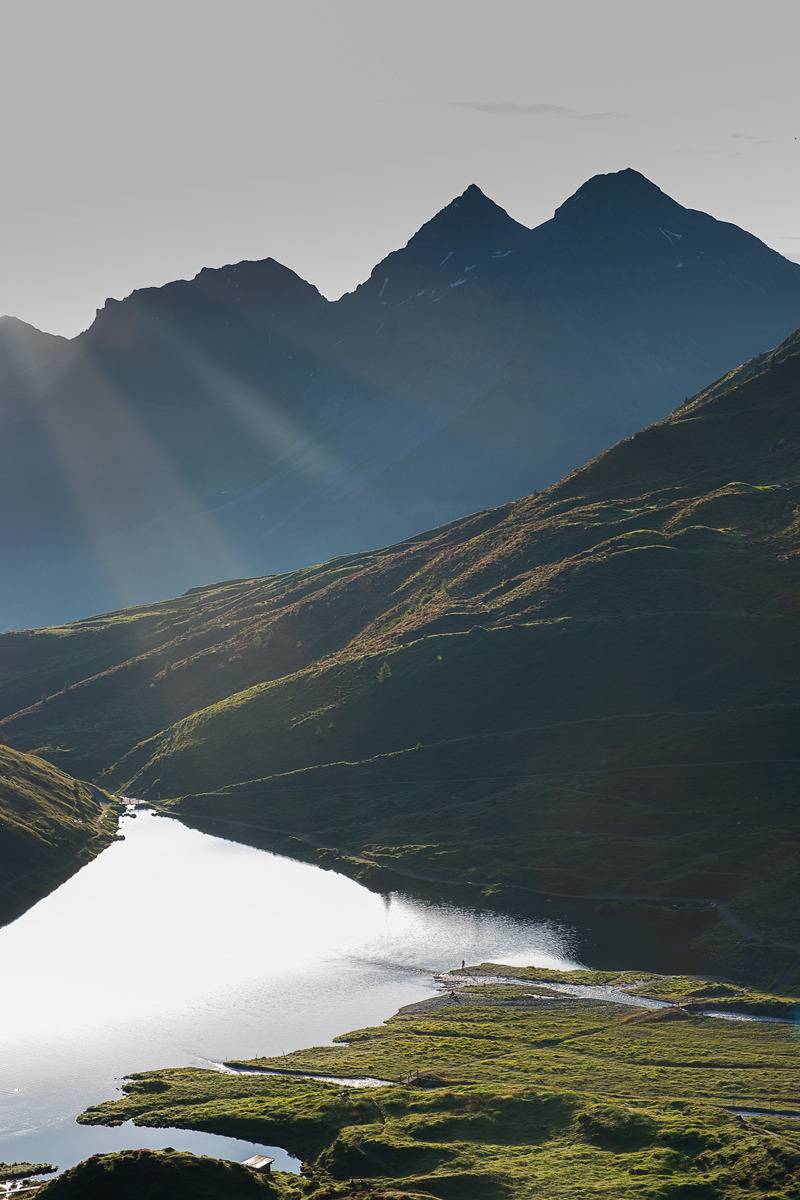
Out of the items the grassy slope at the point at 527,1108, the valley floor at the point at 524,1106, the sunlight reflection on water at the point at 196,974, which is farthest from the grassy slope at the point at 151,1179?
the sunlight reflection on water at the point at 196,974

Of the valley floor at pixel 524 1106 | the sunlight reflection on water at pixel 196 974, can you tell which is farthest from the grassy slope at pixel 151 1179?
the sunlight reflection on water at pixel 196 974

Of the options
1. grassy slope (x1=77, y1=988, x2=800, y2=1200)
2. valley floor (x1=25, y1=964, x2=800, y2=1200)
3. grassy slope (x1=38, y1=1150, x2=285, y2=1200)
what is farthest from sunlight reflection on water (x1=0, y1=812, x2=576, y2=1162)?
grassy slope (x1=38, y1=1150, x2=285, y2=1200)

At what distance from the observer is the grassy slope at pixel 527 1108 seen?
88.8m

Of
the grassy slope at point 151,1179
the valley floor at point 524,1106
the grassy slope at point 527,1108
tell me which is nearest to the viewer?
the grassy slope at point 151,1179

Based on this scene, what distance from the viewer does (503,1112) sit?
10350 cm

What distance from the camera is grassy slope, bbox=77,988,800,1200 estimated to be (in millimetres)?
88812

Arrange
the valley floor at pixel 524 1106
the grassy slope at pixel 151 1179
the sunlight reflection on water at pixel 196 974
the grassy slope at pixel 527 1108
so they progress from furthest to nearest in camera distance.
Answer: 1. the sunlight reflection on water at pixel 196 974
2. the grassy slope at pixel 527 1108
3. the valley floor at pixel 524 1106
4. the grassy slope at pixel 151 1179

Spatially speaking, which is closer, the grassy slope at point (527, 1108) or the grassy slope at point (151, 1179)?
the grassy slope at point (151, 1179)

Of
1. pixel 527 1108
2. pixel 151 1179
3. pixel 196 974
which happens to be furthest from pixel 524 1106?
pixel 196 974

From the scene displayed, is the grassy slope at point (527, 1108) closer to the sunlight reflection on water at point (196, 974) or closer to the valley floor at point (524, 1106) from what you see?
the valley floor at point (524, 1106)

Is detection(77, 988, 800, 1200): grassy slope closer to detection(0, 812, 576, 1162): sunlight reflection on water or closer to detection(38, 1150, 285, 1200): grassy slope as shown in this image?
detection(38, 1150, 285, 1200): grassy slope

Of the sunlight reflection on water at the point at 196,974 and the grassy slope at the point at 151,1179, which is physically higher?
the sunlight reflection on water at the point at 196,974

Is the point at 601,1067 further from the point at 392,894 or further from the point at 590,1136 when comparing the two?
the point at 392,894

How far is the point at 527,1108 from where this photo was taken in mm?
103875
